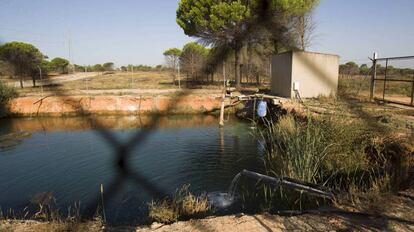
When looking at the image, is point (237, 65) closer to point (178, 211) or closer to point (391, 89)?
point (391, 89)

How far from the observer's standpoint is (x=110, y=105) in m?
9.78

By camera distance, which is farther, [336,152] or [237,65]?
[237,65]

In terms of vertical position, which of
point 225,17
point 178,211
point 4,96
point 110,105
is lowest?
point 178,211

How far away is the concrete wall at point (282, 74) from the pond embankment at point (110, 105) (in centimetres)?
192

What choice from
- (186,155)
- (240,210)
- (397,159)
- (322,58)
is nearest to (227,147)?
(186,155)

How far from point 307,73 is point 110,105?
618 cm

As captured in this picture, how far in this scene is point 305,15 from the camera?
37.1 ft

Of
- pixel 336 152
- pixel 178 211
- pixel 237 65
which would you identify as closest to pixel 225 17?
pixel 237 65

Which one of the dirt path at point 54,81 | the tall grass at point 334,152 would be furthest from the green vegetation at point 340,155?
the dirt path at point 54,81

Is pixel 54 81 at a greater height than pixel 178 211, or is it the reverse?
pixel 54 81

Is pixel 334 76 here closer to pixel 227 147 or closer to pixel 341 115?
pixel 227 147

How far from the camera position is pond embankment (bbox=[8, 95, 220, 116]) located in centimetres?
947

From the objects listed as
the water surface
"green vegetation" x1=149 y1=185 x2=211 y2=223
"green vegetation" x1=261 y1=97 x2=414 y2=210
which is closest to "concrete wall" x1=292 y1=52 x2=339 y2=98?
the water surface

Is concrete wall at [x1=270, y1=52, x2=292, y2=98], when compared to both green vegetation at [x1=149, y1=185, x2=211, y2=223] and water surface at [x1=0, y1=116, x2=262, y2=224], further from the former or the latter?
green vegetation at [x1=149, y1=185, x2=211, y2=223]
